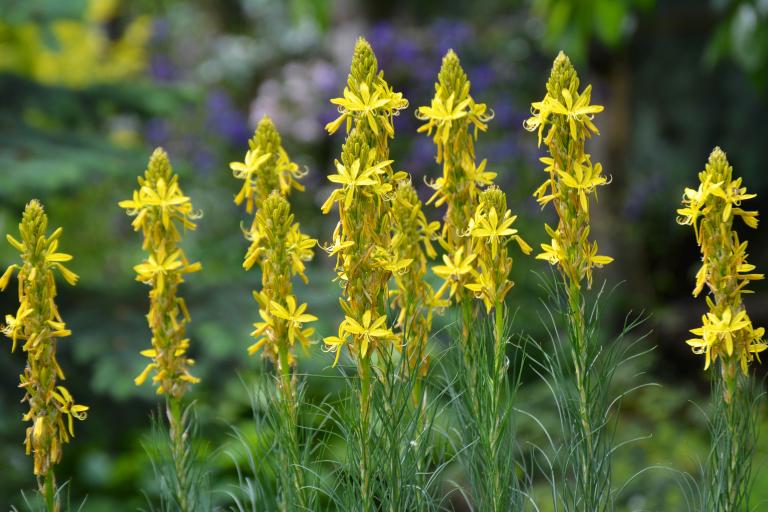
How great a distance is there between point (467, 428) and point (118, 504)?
3.53 meters

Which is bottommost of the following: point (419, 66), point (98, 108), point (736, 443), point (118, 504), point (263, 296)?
point (118, 504)

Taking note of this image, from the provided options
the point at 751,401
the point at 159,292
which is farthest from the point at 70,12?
the point at 751,401

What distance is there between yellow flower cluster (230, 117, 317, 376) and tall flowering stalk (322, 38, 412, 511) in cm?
8

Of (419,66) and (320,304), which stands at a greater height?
(419,66)

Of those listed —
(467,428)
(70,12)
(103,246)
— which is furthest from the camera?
(103,246)

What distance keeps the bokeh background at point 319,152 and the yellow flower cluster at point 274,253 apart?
142 cm

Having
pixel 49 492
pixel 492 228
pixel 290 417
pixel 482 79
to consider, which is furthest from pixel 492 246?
pixel 482 79

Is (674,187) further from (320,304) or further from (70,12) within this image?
(70,12)

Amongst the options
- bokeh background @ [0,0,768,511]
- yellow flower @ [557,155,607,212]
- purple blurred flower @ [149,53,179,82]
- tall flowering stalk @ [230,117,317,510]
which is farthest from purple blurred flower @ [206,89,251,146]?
yellow flower @ [557,155,607,212]

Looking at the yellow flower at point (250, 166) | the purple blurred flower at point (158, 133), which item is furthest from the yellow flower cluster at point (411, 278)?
the purple blurred flower at point (158, 133)

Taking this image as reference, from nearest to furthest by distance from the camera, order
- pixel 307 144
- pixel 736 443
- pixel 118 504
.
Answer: pixel 736 443
pixel 118 504
pixel 307 144

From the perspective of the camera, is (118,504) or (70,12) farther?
(118,504)

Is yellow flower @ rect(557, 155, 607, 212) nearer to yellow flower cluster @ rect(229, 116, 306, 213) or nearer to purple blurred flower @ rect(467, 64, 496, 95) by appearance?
yellow flower cluster @ rect(229, 116, 306, 213)

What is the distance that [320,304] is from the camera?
4.45 m
